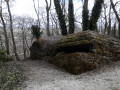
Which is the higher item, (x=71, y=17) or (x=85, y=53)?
(x=71, y=17)

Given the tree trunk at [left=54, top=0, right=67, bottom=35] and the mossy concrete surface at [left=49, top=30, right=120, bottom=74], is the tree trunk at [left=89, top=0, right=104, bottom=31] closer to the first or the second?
the tree trunk at [left=54, top=0, right=67, bottom=35]

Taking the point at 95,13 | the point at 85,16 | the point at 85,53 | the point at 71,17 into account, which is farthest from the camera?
the point at 71,17

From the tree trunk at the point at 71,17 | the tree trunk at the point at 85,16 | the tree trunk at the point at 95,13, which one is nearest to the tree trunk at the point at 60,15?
the tree trunk at the point at 71,17

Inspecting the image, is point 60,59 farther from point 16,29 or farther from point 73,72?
point 16,29

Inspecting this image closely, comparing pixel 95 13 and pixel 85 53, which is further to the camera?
pixel 95 13

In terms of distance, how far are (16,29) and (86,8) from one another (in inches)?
661

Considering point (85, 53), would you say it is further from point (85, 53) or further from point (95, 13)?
point (95, 13)

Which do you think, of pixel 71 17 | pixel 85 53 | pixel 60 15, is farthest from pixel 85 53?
pixel 60 15

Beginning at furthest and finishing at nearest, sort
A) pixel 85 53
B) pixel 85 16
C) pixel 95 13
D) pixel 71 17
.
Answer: pixel 71 17 → pixel 85 16 → pixel 95 13 → pixel 85 53

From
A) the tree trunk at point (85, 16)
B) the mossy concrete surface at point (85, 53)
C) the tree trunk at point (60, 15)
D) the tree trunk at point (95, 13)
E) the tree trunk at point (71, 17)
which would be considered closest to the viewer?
the mossy concrete surface at point (85, 53)

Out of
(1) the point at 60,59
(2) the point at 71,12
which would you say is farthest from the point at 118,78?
(2) the point at 71,12

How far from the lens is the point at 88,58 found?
5.30m

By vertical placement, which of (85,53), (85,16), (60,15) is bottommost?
(85,53)

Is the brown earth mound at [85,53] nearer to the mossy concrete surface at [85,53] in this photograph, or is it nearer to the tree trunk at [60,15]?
the mossy concrete surface at [85,53]
